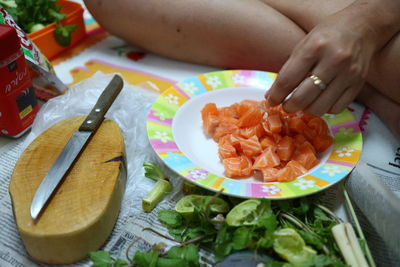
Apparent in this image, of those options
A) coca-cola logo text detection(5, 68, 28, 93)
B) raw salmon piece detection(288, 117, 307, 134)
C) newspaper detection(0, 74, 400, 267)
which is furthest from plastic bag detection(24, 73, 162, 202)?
raw salmon piece detection(288, 117, 307, 134)

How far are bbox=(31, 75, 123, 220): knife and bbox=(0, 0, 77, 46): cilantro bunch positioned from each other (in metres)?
0.45

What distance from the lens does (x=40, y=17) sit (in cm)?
137

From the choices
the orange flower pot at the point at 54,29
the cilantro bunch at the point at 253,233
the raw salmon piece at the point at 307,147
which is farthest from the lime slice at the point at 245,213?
the orange flower pot at the point at 54,29

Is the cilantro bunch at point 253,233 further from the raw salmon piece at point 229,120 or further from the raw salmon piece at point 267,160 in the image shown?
the raw salmon piece at point 229,120

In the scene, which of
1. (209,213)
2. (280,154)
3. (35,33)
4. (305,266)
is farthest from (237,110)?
(35,33)

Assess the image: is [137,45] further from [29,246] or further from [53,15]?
[29,246]

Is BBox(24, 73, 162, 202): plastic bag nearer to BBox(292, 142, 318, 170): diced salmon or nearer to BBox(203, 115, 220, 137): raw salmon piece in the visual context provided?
BBox(203, 115, 220, 137): raw salmon piece

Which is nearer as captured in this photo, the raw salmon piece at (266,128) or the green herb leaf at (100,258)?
the green herb leaf at (100,258)

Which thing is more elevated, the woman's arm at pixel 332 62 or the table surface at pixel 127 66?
the woman's arm at pixel 332 62

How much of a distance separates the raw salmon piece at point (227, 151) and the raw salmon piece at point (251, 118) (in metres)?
0.07

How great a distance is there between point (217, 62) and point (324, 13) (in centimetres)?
37

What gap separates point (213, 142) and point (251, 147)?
137mm

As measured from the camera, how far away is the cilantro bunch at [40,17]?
52.3 inches

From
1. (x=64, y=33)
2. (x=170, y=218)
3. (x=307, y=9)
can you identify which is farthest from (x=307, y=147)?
(x=64, y=33)
